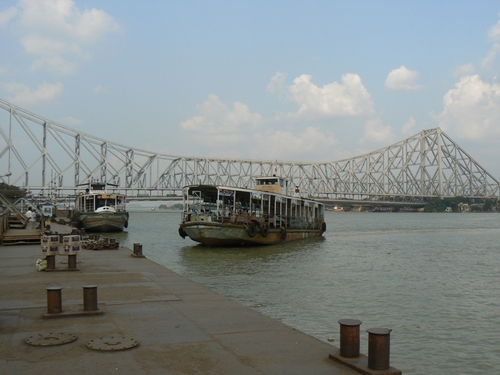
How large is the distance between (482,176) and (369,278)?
156585mm

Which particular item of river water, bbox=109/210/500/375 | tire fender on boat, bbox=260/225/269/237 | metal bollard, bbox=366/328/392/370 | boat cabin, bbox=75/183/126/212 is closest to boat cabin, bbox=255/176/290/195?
tire fender on boat, bbox=260/225/269/237

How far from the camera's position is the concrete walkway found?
5977 mm

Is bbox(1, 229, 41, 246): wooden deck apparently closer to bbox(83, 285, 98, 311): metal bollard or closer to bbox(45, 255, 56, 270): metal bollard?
bbox(45, 255, 56, 270): metal bollard

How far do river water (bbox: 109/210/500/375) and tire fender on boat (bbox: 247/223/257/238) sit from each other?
0.78 metres

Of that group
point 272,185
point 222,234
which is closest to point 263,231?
point 222,234

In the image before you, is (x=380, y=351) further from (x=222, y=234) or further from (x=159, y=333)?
(x=222, y=234)

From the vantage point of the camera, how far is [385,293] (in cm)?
1498

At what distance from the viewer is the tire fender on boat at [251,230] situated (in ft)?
90.1

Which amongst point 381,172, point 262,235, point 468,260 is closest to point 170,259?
point 262,235

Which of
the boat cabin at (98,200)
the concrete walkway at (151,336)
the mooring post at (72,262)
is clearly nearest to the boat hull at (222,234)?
the mooring post at (72,262)

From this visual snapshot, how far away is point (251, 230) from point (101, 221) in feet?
61.9

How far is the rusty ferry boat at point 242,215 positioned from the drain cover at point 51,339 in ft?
64.9

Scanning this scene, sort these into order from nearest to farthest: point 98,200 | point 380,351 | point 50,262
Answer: point 380,351
point 50,262
point 98,200

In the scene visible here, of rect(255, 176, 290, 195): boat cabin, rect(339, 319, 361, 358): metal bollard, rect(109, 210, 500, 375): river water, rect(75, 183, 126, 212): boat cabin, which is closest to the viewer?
rect(339, 319, 361, 358): metal bollard
